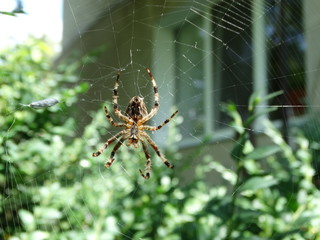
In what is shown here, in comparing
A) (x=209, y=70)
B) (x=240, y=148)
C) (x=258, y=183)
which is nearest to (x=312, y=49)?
(x=209, y=70)

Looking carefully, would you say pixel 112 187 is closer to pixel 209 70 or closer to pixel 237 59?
pixel 237 59

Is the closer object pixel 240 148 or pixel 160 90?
pixel 240 148

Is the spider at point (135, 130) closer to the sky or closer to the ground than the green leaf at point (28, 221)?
closer to the sky

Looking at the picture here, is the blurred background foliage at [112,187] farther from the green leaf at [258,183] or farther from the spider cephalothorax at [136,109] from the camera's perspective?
the spider cephalothorax at [136,109]

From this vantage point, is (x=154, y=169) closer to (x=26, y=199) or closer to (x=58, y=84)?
(x=26, y=199)

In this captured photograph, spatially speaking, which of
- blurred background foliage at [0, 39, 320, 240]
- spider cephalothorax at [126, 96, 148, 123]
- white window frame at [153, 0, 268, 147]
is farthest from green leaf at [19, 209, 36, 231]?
white window frame at [153, 0, 268, 147]

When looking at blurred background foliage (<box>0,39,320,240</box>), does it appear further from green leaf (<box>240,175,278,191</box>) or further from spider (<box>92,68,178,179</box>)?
spider (<box>92,68,178,179</box>)

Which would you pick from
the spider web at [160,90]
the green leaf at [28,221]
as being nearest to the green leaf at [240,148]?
the spider web at [160,90]
